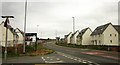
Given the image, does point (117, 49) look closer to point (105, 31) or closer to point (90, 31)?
point (105, 31)

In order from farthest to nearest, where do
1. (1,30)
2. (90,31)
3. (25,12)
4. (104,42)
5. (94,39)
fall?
(90,31) → (94,39) → (104,42) → (1,30) → (25,12)

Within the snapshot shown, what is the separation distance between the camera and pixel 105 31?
71.8 m

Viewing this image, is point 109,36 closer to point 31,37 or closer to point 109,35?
point 109,35

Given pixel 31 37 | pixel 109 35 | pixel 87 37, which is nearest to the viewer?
pixel 31 37

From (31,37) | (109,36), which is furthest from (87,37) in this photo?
(31,37)

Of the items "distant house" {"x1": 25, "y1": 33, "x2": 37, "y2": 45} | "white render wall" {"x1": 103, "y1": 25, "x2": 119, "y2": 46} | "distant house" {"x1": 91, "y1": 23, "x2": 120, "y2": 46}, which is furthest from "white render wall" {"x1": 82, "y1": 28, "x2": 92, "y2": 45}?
"distant house" {"x1": 25, "y1": 33, "x2": 37, "y2": 45}

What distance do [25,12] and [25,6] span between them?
89 cm

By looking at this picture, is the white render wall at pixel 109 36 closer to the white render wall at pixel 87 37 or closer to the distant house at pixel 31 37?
the white render wall at pixel 87 37

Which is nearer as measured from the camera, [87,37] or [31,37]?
[31,37]

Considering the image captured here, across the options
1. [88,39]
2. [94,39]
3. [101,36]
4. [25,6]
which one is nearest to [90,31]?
[88,39]

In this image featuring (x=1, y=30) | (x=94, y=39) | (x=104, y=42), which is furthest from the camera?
(x=94, y=39)

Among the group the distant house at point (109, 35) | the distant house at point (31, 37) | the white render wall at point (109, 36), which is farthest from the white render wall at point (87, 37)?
the distant house at point (31, 37)

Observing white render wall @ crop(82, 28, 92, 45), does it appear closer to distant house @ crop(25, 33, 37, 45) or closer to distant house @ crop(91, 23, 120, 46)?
distant house @ crop(91, 23, 120, 46)

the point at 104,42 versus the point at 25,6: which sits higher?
the point at 25,6
